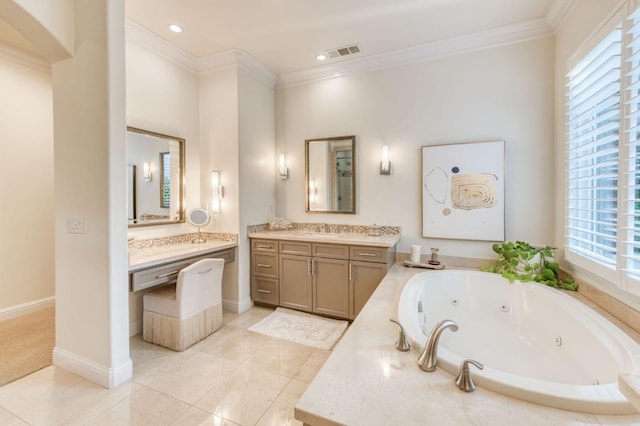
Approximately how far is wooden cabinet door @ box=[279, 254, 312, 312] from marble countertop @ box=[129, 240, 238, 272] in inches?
25.6

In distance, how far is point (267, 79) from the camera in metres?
3.64

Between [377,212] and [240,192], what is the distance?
164cm

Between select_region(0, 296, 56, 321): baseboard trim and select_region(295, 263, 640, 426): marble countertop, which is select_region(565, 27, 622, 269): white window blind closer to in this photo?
select_region(295, 263, 640, 426): marble countertop

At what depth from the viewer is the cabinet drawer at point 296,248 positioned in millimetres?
3121

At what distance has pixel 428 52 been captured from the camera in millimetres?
3021

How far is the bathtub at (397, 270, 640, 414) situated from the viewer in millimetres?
1035

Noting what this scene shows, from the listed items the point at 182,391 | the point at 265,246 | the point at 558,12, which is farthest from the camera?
the point at 265,246

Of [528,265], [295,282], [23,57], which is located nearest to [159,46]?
[23,57]

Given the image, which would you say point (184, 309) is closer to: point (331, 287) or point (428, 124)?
point (331, 287)

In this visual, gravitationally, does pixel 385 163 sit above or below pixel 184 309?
above

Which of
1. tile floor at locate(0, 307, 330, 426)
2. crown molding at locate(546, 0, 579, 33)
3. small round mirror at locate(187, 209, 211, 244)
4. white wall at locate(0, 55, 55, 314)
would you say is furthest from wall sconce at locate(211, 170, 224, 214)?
crown molding at locate(546, 0, 579, 33)

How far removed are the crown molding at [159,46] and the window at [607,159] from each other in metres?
3.67

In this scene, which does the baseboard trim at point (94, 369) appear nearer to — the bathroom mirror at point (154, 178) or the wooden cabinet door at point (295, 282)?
the bathroom mirror at point (154, 178)

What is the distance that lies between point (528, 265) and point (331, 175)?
7.33ft
